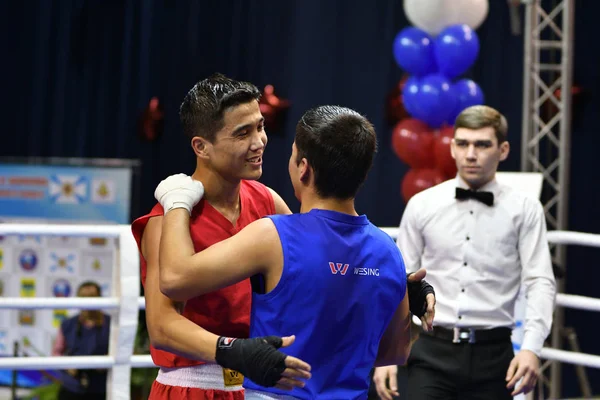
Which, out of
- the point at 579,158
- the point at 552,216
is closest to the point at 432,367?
the point at 552,216

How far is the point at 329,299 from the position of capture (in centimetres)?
175

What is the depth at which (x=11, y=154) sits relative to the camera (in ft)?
28.8

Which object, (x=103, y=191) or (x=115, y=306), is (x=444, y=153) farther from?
(x=115, y=306)

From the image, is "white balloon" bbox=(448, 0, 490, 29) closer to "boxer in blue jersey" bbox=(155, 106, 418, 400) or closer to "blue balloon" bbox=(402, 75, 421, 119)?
"blue balloon" bbox=(402, 75, 421, 119)

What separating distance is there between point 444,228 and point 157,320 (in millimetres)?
1643

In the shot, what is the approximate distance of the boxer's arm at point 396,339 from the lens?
1.96 meters

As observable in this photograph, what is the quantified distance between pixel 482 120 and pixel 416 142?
251 cm

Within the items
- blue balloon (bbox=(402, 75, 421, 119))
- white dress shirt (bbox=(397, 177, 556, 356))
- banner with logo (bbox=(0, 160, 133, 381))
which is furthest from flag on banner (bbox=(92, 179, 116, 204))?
white dress shirt (bbox=(397, 177, 556, 356))

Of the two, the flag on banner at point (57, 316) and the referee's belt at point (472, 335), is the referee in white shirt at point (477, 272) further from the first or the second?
the flag on banner at point (57, 316)

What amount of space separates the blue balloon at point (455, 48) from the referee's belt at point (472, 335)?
9.13 feet

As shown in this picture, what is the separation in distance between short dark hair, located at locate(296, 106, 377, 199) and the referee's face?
5.11ft

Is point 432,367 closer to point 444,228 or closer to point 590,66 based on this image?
point 444,228

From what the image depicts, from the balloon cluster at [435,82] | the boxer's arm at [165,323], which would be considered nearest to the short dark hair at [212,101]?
the boxer's arm at [165,323]

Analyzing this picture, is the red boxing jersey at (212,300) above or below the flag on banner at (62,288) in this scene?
above
